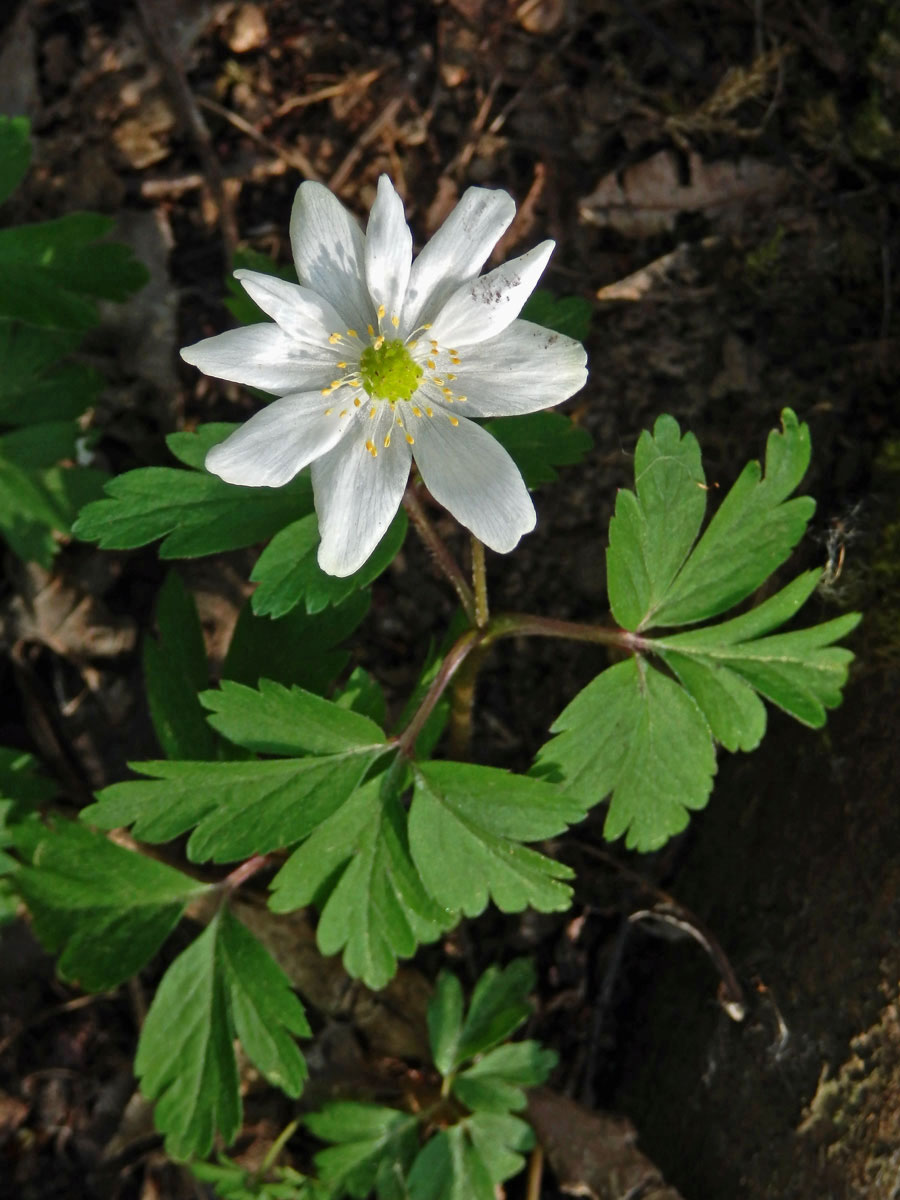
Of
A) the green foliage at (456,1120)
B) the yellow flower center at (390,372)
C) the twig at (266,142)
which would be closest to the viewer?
the yellow flower center at (390,372)

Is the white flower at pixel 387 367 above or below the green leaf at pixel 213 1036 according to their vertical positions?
above

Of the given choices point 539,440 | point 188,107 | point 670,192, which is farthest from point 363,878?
point 188,107

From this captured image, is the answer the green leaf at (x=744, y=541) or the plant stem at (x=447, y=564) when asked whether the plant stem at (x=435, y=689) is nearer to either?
the plant stem at (x=447, y=564)

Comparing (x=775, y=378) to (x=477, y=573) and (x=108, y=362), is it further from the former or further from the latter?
(x=108, y=362)

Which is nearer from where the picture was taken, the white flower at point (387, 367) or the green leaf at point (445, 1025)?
the white flower at point (387, 367)

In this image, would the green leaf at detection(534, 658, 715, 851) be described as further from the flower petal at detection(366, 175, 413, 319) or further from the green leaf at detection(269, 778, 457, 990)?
the flower petal at detection(366, 175, 413, 319)

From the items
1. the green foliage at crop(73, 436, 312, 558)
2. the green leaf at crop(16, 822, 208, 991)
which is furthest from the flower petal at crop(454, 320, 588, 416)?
the green leaf at crop(16, 822, 208, 991)

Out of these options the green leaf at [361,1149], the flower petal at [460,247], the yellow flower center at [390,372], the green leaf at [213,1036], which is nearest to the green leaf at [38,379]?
the yellow flower center at [390,372]
